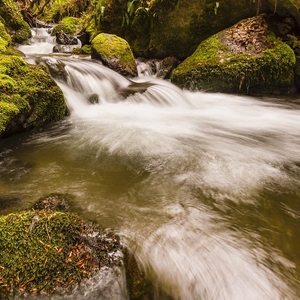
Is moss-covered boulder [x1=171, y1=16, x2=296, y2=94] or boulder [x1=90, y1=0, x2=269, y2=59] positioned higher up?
boulder [x1=90, y1=0, x2=269, y2=59]

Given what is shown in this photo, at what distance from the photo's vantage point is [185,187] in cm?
273

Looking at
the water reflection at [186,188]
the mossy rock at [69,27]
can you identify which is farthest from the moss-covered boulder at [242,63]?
the mossy rock at [69,27]

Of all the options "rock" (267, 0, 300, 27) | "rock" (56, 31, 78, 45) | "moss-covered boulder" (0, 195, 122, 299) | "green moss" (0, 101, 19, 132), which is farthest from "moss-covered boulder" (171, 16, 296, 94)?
"moss-covered boulder" (0, 195, 122, 299)

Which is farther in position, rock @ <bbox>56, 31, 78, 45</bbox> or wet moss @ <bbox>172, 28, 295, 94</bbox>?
rock @ <bbox>56, 31, 78, 45</bbox>

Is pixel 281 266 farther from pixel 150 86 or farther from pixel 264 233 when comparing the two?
pixel 150 86

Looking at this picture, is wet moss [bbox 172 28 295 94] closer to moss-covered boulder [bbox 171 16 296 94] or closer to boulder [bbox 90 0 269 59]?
moss-covered boulder [bbox 171 16 296 94]

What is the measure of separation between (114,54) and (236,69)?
3762 mm

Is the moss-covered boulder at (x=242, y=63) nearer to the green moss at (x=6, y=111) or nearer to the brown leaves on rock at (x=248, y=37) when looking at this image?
the brown leaves on rock at (x=248, y=37)

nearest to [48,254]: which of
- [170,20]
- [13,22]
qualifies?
[170,20]

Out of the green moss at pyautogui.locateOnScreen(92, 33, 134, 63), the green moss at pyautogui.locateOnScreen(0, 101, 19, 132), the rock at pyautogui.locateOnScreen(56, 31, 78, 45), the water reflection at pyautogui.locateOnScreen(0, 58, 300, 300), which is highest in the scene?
the rock at pyautogui.locateOnScreen(56, 31, 78, 45)

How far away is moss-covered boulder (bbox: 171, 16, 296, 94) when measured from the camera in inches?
269

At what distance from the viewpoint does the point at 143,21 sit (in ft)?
28.8

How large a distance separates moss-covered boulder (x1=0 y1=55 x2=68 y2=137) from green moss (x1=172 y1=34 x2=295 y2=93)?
408 centimetres

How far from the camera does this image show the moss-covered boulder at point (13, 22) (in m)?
9.70
